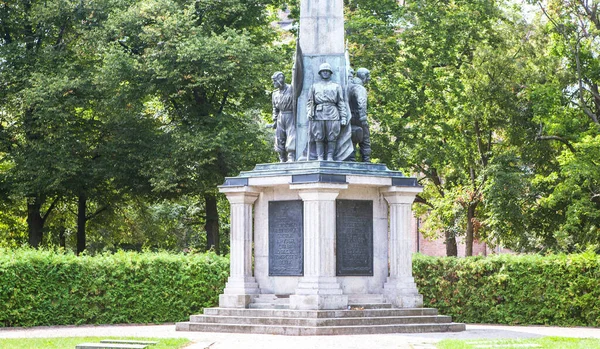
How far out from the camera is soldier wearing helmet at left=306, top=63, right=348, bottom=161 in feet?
71.1

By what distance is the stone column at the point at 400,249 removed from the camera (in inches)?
831

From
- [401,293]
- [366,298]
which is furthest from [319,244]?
[401,293]

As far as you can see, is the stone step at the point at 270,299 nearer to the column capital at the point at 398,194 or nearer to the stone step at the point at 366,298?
the stone step at the point at 366,298

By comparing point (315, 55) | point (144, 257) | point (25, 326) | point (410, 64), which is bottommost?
point (25, 326)

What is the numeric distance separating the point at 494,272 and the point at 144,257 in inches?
355

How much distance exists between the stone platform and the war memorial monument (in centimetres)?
2

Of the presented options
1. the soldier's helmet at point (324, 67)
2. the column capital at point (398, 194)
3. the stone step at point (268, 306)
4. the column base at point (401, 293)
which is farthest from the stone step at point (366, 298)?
the soldier's helmet at point (324, 67)

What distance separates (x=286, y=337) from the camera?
18.9 meters

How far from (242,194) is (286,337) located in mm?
3866

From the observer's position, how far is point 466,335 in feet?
65.3

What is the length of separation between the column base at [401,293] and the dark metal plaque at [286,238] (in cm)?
186

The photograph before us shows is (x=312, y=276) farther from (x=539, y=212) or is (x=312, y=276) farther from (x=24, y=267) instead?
(x=539, y=212)

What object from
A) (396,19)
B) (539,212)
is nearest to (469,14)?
(396,19)

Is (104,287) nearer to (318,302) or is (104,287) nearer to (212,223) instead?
(318,302)
